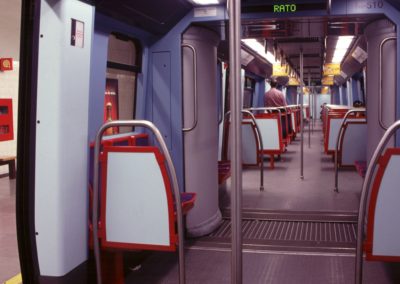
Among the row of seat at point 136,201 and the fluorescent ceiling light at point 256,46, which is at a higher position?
the fluorescent ceiling light at point 256,46

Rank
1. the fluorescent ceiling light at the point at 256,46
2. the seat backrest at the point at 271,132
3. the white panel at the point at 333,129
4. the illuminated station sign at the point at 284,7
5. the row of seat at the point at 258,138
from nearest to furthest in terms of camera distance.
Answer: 1. the illuminated station sign at the point at 284,7
2. the row of seat at the point at 258,138
3. the white panel at the point at 333,129
4. the fluorescent ceiling light at the point at 256,46
5. the seat backrest at the point at 271,132

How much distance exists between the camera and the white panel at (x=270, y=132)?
8625 millimetres

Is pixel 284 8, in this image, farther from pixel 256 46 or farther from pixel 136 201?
pixel 256 46

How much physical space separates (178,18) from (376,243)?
272 centimetres

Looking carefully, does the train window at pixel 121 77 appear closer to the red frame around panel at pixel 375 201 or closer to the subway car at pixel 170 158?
the subway car at pixel 170 158

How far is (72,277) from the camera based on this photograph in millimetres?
3135

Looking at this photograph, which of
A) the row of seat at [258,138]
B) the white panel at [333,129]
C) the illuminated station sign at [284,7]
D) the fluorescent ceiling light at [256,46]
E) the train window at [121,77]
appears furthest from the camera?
the fluorescent ceiling light at [256,46]

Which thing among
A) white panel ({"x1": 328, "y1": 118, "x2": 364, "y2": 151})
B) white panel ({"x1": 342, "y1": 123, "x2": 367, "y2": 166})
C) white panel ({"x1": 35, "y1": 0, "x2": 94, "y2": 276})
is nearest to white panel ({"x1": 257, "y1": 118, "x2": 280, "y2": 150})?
white panel ({"x1": 328, "y1": 118, "x2": 364, "y2": 151})

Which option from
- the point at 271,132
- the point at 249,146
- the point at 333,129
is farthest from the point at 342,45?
the point at 249,146

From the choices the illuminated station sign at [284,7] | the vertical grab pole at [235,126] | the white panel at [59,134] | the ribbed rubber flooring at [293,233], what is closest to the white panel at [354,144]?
the ribbed rubber flooring at [293,233]

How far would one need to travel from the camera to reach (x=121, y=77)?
4340 millimetres

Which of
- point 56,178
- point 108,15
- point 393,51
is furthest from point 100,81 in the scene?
point 393,51

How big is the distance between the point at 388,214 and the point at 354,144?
179 inches

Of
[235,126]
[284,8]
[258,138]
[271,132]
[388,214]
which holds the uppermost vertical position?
[284,8]
